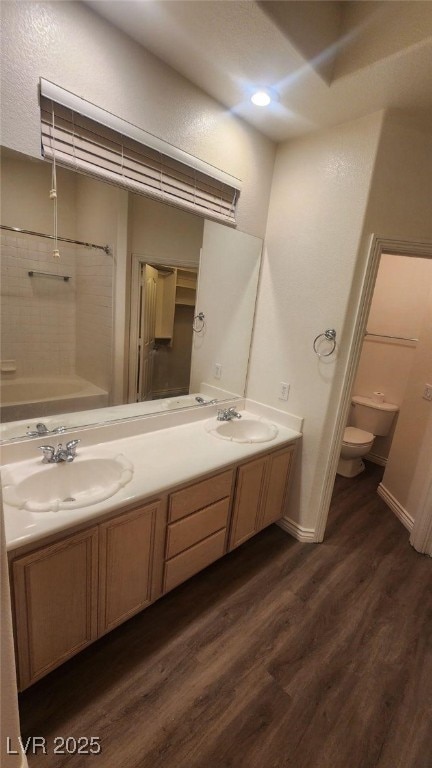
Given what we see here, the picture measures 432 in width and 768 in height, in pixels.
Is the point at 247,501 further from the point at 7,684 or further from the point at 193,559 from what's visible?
the point at 7,684

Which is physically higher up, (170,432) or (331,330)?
(331,330)

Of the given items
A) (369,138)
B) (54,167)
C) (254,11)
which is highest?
(254,11)

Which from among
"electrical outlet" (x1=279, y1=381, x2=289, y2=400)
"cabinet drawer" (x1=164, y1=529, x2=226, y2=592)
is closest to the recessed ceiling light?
"electrical outlet" (x1=279, y1=381, x2=289, y2=400)

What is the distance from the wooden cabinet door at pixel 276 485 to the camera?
194 centimetres

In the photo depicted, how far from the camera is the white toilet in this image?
2.98 m

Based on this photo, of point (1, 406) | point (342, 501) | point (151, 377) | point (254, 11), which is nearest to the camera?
point (254, 11)

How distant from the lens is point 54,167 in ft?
4.10

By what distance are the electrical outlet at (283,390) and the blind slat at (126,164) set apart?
1.10 meters

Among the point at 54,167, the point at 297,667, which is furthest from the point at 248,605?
the point at 54,167

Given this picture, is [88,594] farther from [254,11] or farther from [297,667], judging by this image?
[254,11]

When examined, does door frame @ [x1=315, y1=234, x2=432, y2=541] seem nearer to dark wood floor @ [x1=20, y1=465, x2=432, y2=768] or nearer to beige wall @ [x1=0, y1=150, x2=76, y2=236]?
dark wood floor @ [x1=20, y1=465, x2=432, y2=768]

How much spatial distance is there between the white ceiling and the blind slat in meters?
0.37

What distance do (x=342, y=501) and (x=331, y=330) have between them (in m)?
1.64

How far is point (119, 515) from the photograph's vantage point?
1.20 meters
